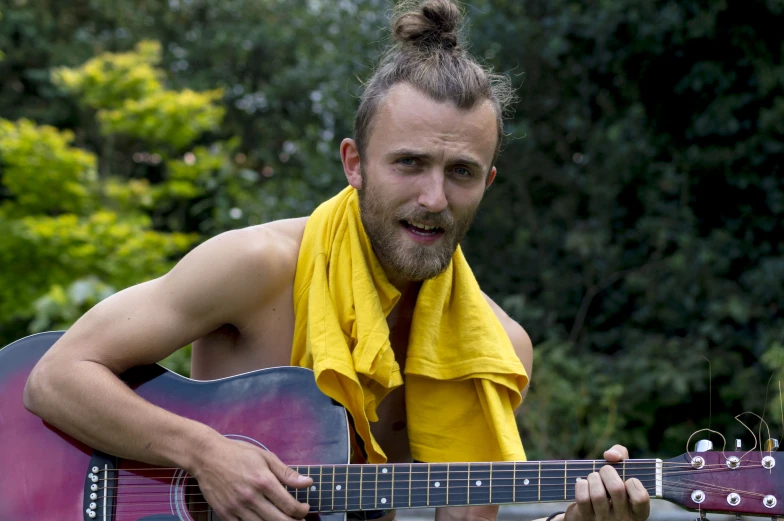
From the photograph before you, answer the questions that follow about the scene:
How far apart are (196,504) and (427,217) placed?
95 centimetres

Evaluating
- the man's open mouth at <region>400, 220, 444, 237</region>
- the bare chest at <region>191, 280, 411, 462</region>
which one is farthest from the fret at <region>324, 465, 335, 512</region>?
the man's open mouth at <region>400, 220, 444, 237</region>

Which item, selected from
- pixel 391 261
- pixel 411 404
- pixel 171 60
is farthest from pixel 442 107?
pixel 171 60

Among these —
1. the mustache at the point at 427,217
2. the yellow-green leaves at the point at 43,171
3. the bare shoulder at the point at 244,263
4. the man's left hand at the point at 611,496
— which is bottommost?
the man's left hand at the point at 611,496

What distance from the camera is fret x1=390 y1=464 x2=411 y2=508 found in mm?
2281

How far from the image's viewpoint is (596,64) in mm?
5539

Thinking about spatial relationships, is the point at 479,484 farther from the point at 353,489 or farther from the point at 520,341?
the point at 520,341

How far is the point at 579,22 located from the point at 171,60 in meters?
3.99

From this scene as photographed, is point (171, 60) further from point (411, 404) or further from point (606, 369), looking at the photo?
point (411, 404)

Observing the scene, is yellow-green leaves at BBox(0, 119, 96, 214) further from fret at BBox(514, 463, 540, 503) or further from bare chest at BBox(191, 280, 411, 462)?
fret at BBox(514, 463, 540, 503)

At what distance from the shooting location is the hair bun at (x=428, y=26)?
104 inches

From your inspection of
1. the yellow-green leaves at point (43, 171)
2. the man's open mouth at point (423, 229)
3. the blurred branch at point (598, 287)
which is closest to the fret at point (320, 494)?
the man's open mouth at point (423, 229)

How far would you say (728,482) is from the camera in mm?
2039

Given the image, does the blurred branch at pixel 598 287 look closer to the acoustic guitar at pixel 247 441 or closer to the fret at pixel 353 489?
the acoustic guitar at pixel 247 441

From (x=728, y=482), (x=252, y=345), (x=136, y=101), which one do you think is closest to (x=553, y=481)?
(x=728, y=482)
